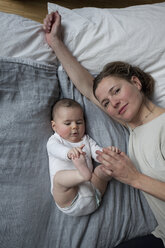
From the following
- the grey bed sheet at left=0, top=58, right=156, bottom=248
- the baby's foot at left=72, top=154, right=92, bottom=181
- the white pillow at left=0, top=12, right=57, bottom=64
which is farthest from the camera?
the white pillow at left=0, top=12, right=57, bottom=64

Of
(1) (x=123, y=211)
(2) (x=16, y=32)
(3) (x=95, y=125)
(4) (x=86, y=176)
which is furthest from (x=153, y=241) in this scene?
(2) (x=16, y=32)

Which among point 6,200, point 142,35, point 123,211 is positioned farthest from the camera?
point 142,35

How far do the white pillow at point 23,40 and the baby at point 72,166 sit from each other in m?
0.28

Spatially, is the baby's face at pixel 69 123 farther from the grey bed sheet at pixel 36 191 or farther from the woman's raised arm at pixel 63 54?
the woman's raised arm at pixel 63 54

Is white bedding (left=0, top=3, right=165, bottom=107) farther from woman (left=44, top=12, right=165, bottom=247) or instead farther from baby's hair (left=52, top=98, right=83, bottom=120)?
baby's hair (left=52, top=98, right=83, bottom=120)

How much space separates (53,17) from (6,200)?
3.13ft

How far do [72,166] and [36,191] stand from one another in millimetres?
200

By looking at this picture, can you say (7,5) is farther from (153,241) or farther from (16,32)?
→ (153,241)

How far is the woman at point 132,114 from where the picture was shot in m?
Answer: 0.94

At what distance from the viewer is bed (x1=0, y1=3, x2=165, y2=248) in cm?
100

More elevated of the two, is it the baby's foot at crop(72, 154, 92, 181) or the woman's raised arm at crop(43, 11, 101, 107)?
the woman's raised arm at crop(43, 11, 101, 107)

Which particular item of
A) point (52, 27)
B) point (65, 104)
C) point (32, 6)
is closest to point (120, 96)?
point (65, 104)

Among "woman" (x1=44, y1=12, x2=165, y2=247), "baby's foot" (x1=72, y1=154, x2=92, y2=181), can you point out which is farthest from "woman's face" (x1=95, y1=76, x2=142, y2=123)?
"baby's foot" (x1=72, y1=154, x2=92, y2=181)

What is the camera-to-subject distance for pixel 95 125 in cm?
121
